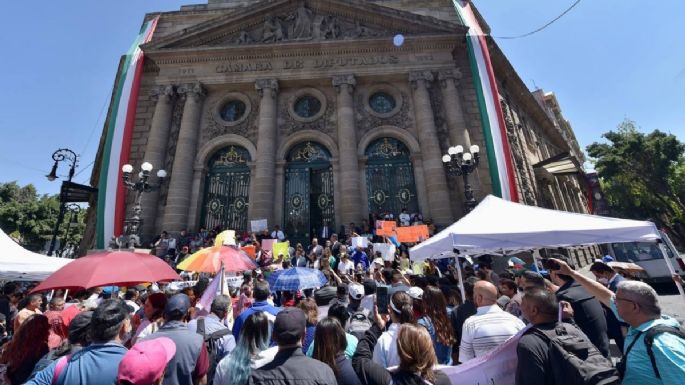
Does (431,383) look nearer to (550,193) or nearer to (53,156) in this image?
(53,156)

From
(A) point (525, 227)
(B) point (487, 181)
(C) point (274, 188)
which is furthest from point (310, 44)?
(A) point (525, 227)

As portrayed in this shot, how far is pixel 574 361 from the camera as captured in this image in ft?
7.11

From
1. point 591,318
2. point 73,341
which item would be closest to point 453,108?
point 591,318

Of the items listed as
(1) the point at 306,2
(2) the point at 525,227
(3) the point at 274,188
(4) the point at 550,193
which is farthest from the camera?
(4) the point at 550,193

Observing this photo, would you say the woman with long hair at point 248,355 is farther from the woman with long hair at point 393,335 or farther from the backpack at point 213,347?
the backpack at point 213,347

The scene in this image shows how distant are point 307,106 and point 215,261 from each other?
1453 cm

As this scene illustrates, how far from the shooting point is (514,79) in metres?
24.0

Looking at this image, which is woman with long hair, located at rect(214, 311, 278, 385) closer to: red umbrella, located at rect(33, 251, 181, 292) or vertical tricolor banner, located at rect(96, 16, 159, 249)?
red umbrella, located at rect(33, 251, 181, 292)

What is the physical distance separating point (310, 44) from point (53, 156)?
48.4 ft

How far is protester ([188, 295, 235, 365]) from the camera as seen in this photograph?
366cm

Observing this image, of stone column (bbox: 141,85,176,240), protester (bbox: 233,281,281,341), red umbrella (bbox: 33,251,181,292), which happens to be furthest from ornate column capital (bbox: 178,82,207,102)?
protester (bbox: 233,281,281,341)

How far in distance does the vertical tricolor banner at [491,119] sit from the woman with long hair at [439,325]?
13172mm

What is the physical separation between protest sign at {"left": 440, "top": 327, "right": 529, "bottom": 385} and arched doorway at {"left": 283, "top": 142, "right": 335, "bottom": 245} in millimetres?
14098

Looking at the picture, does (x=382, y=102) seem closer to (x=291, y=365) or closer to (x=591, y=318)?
(x=591, y=318)
